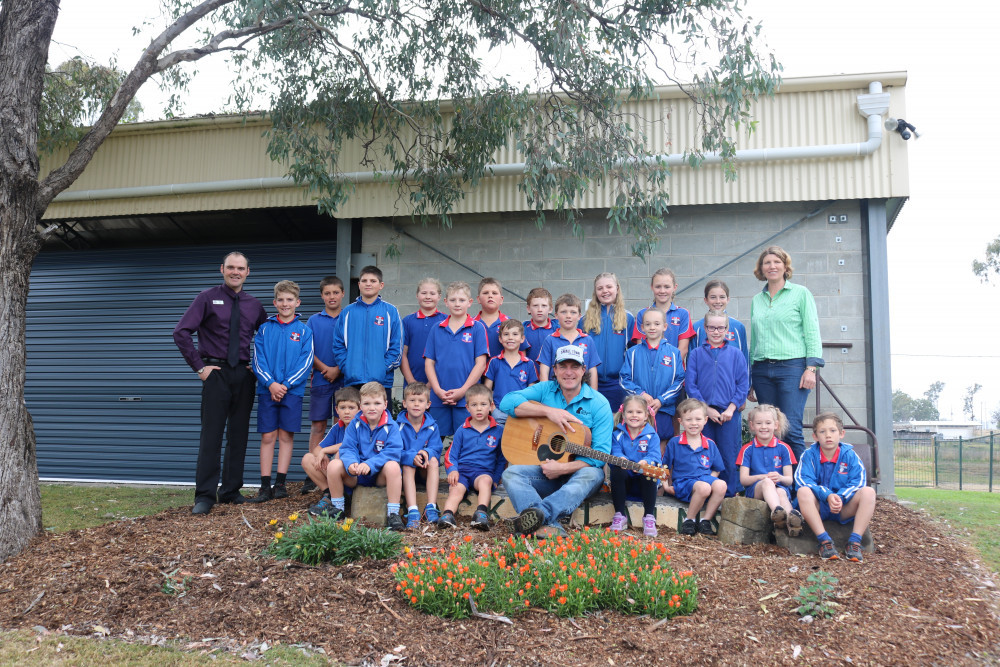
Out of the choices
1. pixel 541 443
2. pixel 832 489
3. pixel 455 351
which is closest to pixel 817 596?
pixel 832 489

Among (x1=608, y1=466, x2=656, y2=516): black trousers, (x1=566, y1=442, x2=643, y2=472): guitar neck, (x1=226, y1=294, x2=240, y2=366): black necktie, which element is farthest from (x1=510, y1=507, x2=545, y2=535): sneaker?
(x1=226, y1=294, x2=240, y2=366): black necktie

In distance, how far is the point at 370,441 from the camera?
219 inches

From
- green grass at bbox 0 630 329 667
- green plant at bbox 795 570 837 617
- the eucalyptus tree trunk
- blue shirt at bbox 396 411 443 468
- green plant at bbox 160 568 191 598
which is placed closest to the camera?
green grass at bbox 0 630 329 667

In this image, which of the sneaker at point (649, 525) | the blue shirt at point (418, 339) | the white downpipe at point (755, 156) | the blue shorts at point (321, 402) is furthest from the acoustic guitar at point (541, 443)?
the white downpipe at point (755, 156)

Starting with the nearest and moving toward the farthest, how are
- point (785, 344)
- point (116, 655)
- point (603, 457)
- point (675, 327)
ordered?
point (116, 655), point (603, 457), point (785, 344), point (675, 327)

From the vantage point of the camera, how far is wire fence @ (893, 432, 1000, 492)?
54.1ft

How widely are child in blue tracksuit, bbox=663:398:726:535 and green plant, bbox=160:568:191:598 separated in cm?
339

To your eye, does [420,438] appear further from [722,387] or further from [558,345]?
[722,387]

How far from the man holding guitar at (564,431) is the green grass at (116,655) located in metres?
1.97

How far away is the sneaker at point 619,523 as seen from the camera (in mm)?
5164

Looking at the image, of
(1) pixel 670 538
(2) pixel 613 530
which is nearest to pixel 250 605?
(2) pixel 613 530

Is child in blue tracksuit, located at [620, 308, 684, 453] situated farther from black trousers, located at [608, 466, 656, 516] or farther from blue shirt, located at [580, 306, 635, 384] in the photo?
black trousers, located at [608, 466, 656, 516]

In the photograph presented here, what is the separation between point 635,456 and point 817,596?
5.95 feet

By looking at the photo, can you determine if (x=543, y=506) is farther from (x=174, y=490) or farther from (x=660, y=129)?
(x=174, y=490)
